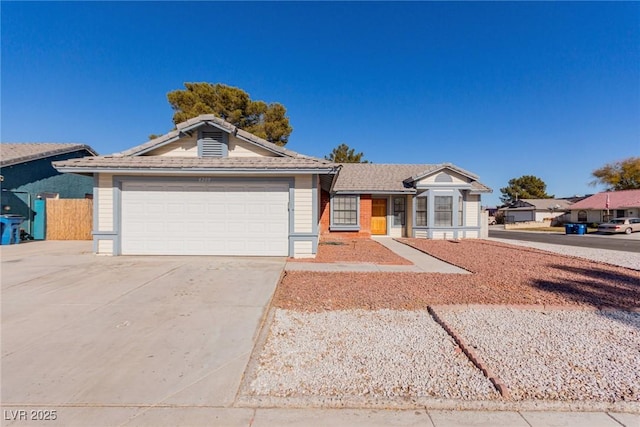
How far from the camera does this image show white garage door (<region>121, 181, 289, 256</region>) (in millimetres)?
9430

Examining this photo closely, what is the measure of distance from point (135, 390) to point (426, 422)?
2.62 metres

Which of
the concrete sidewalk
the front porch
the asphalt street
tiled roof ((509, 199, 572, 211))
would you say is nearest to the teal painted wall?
the front porch

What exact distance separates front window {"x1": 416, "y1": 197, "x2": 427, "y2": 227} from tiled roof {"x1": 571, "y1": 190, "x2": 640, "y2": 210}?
103 ft

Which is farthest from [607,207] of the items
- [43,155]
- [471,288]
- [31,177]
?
[31,177]

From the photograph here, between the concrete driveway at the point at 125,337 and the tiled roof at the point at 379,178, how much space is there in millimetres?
10062

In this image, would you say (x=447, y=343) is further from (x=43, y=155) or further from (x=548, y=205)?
(x=548, y=205)

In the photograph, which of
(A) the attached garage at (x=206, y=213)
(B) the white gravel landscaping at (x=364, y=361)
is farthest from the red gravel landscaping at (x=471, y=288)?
(A) the attached garage at (x=206, y=213)

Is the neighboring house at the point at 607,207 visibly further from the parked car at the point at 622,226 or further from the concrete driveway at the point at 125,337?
the concrete driveway at the point at 125,337

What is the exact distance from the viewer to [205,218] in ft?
31.0

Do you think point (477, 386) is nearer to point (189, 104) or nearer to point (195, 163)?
A: point (195, 163)

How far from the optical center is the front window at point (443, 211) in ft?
52.5

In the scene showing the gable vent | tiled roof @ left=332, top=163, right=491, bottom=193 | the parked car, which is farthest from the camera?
the parked car

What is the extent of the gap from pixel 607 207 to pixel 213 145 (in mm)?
43410

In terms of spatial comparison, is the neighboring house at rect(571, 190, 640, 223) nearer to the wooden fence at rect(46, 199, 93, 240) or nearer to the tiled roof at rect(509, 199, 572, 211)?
the tiled roof at rect(509, 199, 572, 211)
